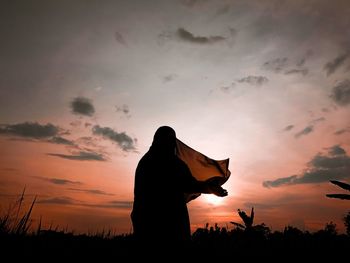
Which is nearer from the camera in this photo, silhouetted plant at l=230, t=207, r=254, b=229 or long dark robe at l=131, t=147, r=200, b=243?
long dark robe at l=131, t=147, r=200, b=243

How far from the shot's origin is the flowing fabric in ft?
25.6

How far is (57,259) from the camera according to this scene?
24.1 feet

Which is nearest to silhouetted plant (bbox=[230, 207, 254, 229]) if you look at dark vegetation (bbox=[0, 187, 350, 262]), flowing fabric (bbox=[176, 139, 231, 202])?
dark vegetation (bbox=[0, 187, 350, 262])

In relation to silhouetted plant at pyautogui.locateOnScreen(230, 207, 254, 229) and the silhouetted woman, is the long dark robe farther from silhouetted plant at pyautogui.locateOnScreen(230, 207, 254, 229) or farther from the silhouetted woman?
silhouetted plant at pyautogui.locateOnScreen(230, 207, 254, 229)

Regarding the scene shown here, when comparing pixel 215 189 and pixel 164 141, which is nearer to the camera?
pixel 164 141

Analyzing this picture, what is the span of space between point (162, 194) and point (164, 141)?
969mm

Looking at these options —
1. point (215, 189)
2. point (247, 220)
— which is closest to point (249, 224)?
point (247, 220)

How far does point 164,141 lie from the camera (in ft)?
19.6

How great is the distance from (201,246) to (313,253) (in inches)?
150

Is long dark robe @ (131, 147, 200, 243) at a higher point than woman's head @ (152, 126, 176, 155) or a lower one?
lower

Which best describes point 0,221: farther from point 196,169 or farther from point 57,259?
point 196,169

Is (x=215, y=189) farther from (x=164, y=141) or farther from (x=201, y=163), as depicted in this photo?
(x=201, y=163)

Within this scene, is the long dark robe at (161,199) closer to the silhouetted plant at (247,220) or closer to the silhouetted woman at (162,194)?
the silhouetted woman at (162,194)

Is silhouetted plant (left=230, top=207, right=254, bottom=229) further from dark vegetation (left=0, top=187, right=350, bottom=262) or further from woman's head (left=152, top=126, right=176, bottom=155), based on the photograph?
woman's head (left=152, top=126, right=176, bottom=155)
